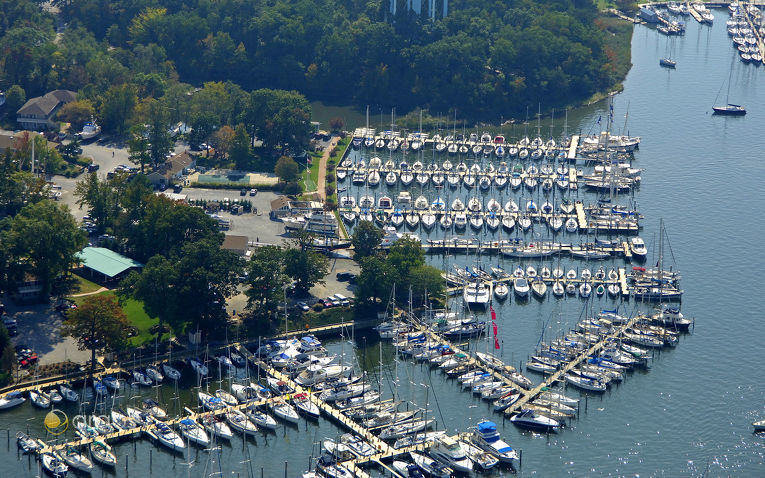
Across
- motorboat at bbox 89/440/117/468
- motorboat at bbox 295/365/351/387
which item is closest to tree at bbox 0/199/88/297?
motorboat at bbox 89/440/117/468

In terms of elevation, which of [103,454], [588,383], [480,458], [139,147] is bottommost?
[103,454]

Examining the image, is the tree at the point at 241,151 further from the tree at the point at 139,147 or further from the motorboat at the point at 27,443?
the motorboat at the point at 27,443

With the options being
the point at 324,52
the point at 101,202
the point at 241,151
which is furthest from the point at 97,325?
the point at 324,52

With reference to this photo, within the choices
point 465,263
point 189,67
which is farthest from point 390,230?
point 189,67

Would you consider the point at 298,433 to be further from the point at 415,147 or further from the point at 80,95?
the point at 80,95

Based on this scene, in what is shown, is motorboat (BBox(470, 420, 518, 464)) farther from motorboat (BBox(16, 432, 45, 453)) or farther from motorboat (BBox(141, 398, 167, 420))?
motorboat (BBox(16, 432, 45, 453))

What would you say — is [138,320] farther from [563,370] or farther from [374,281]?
[563,370]
